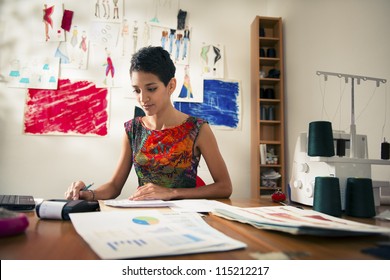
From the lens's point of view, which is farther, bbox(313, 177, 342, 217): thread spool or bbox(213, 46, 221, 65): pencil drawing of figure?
bbox(213, 46, 221, 65): pencil drawing of figure

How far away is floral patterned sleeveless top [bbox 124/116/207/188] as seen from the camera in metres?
1.24

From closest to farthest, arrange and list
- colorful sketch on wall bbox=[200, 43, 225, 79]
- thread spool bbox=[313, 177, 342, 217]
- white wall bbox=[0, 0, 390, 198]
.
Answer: thread spool bbox=[313, 177, 342, 217] → white wall bbox=[0, 0, 390, 198] → colorful sketch on wall bbox=[200, 43, 225, 79]

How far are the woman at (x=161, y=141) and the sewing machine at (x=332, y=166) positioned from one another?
0.90 ft

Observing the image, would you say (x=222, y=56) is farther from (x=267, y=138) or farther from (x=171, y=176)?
(x=171, y=176)

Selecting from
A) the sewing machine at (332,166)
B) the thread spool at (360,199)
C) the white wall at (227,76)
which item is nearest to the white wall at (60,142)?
the white wall at (227,76)

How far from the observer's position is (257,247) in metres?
0.42

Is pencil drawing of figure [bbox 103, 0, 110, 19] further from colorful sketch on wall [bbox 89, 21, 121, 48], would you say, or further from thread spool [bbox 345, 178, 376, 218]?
thread spool [bbox 345, 178, 376, 218]

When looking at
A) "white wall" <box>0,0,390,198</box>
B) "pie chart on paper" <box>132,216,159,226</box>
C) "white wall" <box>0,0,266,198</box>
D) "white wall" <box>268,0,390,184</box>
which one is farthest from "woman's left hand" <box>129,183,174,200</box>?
"white wall" <box>0,0,266,198</box>

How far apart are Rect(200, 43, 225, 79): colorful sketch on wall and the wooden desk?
8.10 feet

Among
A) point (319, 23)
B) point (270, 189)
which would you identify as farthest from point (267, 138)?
point (319, 23)

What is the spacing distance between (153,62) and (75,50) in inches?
71.8

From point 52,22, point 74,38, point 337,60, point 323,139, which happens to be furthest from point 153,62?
point 52,22

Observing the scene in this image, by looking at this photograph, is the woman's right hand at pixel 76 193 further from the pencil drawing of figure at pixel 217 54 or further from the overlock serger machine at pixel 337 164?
the pencil drawing of figure at pixel 217 54
